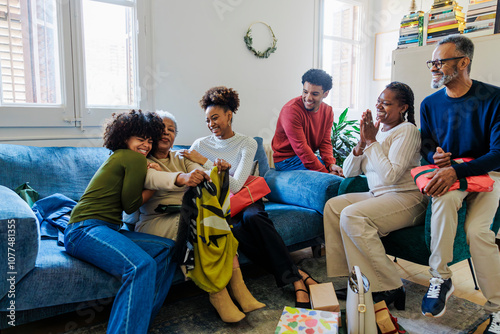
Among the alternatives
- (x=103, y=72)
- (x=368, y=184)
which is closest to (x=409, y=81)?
(x=368, y=184)

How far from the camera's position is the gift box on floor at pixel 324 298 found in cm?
175

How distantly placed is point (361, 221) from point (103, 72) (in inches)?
79.0

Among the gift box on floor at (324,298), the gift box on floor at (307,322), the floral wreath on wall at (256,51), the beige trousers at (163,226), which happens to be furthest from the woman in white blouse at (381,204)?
the floral wreath on wall at (256,51)

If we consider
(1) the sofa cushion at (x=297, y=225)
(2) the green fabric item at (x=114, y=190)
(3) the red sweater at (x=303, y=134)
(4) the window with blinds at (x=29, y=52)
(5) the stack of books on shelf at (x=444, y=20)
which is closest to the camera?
(2) the green fabric item at (x=114, y=190)

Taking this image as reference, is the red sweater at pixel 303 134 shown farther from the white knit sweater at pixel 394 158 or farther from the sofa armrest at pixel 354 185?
the white knit sweater at pixel 394 158

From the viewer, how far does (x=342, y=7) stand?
441 cm

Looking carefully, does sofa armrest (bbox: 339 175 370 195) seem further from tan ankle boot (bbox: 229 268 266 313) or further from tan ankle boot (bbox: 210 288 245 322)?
tan ankle boot (bbox: 210 288 245 322)

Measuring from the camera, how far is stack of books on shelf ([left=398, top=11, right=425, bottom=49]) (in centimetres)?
344

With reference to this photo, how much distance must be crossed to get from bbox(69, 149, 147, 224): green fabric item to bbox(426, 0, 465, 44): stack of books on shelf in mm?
2883

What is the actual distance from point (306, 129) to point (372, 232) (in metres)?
1.08

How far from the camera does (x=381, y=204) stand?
204cm

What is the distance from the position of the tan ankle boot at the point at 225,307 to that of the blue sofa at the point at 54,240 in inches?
8.2

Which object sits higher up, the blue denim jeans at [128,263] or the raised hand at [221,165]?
the raised hand at [221,165]

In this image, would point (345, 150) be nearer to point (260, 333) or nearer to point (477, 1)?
point (477, 1)
